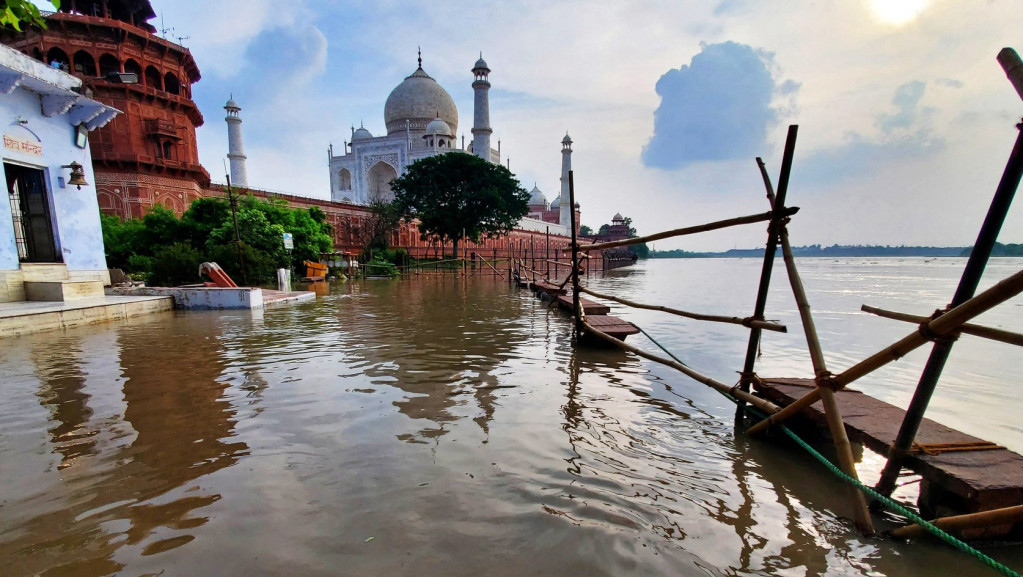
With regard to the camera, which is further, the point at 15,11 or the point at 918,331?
the point at 15,11

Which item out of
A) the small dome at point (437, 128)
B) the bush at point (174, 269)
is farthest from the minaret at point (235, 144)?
the bush at point (174, 269)

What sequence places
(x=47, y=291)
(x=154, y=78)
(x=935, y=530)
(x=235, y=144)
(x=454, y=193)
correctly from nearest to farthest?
(x=935, y=530), (x=47, y=291), (x=154, y=78), (x=454, y=193), (x=235, y=144)

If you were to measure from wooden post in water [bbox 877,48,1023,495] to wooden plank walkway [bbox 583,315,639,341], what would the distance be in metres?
4.26

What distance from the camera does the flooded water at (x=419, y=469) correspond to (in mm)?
2141

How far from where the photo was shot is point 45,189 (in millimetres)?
10914

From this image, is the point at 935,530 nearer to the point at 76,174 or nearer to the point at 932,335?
the point at 932,335

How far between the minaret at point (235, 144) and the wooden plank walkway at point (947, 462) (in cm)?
5188

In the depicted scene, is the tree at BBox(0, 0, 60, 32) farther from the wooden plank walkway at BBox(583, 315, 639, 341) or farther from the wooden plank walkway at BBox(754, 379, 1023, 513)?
the wooden plank walkway at BBox(583, 315, 639, 341)

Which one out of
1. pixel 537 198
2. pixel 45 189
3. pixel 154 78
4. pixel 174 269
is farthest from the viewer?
pixel 537 198

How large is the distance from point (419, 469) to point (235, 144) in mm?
52005

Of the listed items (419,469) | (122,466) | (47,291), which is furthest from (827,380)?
(47,291)

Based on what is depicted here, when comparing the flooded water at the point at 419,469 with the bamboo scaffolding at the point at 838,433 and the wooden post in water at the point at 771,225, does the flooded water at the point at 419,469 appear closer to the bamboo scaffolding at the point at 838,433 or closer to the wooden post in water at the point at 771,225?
the bamboo scaffolding at the point at 838,433

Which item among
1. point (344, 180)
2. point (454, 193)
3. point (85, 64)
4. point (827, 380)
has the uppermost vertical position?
point (85, 64)

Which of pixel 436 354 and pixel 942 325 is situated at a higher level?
pixel 942 325
